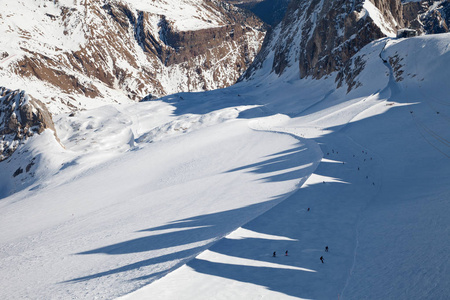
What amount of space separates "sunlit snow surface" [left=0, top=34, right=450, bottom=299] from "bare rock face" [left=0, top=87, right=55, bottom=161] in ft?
39.2

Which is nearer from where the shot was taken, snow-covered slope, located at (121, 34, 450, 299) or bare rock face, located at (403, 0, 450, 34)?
snow-covered slope, located at (121, 34, 450, 299)

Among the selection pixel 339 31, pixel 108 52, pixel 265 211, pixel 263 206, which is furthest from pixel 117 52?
pixel 265 211

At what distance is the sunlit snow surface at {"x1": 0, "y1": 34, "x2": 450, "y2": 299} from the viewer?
13242 mm

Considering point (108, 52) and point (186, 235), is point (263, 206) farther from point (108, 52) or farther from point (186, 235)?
point (108, 52)

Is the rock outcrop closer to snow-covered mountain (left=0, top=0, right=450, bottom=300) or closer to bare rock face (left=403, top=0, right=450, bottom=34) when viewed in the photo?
snow-covered mountain (left=0, top=0, right=450, bottom=300)

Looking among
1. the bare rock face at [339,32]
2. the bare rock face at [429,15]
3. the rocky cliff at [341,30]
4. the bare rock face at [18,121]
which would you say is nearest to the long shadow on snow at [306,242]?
the rocky cliff at [341,30]

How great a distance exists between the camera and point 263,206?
20422mm

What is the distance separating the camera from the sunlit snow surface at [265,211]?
1324cm

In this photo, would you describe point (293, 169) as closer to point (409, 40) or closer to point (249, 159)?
point (249, 159)

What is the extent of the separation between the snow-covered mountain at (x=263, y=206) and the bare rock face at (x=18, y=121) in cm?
224

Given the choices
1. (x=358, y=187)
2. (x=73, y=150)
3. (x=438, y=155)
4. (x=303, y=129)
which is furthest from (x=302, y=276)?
(x=73, y=150)

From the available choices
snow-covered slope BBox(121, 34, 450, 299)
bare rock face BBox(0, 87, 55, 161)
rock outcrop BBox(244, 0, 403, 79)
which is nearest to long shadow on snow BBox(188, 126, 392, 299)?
snow-covered slope BBox(121, 34, 450, 299)

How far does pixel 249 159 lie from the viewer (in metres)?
36.1

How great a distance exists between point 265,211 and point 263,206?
1268mm
